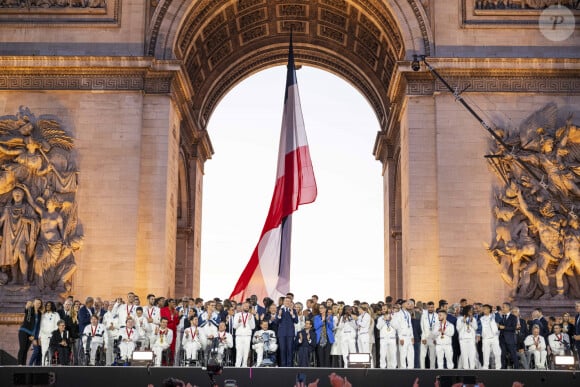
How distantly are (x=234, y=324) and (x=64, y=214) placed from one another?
8663 millimetres

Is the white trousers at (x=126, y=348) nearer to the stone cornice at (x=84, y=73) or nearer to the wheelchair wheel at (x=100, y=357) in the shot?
the wheelchair wheel at (x=100, y=357)

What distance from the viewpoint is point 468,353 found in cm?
2425

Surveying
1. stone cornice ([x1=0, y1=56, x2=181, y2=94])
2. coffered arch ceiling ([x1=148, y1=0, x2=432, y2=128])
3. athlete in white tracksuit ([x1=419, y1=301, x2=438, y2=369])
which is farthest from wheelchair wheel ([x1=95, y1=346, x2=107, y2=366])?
coffered arch ceiling ([x1=148, y1=0, x2=432, y2=128])

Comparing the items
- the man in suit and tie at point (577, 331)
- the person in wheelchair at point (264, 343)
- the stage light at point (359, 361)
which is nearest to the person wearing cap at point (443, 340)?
the stage light at point (359, 361)

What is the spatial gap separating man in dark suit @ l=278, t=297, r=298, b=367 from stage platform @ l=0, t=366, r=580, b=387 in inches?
97.8

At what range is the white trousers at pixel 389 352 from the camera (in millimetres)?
24344

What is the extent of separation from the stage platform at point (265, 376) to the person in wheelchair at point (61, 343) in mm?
2552

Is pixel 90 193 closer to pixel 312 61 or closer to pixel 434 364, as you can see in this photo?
pixel 434 364

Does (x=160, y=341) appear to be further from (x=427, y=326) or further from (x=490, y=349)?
(x=490, y=349)

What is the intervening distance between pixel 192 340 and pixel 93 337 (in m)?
2.72

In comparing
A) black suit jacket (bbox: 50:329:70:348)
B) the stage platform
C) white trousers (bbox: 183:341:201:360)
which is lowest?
the stage platform

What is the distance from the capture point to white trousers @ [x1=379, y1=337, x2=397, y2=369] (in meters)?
24.3

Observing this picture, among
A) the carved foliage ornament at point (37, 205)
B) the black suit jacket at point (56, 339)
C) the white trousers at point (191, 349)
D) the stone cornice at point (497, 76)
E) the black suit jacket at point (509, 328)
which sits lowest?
the white trousers at point (191, 349)

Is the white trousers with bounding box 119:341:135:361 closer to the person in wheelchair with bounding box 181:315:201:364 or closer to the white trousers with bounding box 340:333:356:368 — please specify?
the person in wheelchair with bounding box 181:315:201:364
